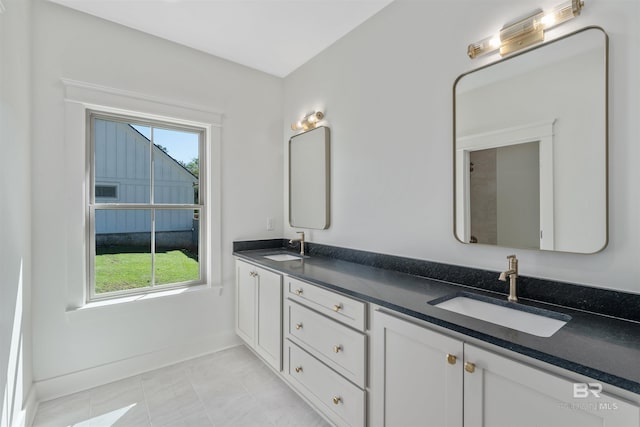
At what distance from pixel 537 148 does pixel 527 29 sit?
1.79ft

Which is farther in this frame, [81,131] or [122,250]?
[122,250]

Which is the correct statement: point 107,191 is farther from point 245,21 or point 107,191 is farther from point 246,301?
point 245,21

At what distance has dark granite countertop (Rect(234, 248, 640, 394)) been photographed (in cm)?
81

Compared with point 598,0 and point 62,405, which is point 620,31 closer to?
point 598,0

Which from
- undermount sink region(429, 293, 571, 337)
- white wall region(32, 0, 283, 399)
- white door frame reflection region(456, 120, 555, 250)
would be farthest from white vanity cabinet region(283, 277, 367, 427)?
white wall region(32, 0, 283, 399)

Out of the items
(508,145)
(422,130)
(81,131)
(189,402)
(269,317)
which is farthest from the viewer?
(269,317)

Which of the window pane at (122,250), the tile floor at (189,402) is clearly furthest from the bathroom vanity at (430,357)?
the window pane at (122,250)

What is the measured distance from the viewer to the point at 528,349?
0.90 m

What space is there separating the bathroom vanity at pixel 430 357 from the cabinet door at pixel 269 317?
2 centimetres

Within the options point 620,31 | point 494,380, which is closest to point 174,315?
point 494,380

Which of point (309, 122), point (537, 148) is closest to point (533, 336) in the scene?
point (537, 148)

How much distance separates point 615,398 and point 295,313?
153 centimetres

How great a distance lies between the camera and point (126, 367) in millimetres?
2344

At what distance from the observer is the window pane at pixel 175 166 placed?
258 centimetres
